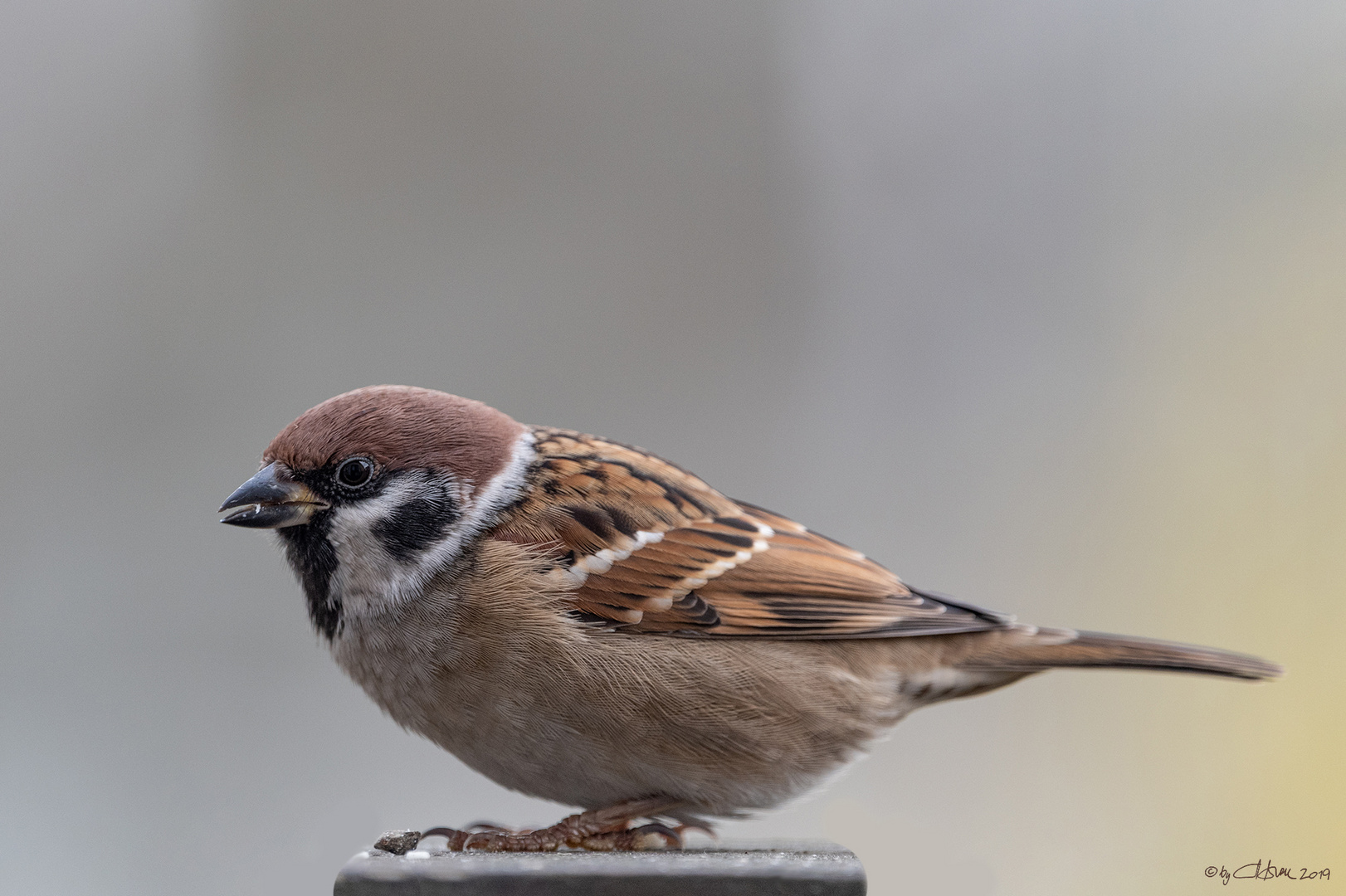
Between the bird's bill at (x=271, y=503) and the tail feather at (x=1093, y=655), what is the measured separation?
111cm

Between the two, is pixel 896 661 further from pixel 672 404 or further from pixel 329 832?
pixel 672 404

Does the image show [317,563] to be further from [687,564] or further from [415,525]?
[687,564]

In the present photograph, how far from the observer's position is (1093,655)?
1.91 metres

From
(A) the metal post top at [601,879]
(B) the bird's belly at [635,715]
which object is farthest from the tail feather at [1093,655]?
(A) the metal post top at [601,879]

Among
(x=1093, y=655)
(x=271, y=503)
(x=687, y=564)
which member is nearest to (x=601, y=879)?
(x=687, y=564)

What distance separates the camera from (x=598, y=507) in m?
1.86

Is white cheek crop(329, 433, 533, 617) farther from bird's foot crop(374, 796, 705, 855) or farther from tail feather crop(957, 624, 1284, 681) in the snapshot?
tail feather crop(957, 624, 1284, 681)

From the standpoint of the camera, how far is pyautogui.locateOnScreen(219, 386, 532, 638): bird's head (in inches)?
66.7

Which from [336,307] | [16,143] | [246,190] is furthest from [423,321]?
[16,143]

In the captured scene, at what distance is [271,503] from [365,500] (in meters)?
0.13

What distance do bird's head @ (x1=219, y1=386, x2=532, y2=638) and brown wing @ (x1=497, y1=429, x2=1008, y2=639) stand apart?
0.37ft

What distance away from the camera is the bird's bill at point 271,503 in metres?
1.66

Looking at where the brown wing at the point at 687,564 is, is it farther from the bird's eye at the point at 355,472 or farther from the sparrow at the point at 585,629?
the bird's eye at the point at 355,472

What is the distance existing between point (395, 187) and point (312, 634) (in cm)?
177
